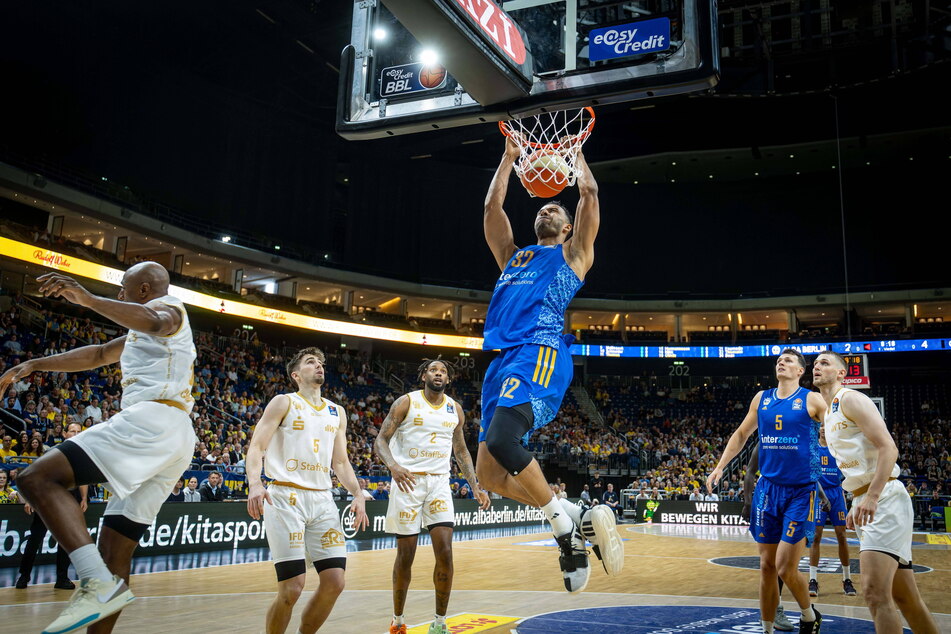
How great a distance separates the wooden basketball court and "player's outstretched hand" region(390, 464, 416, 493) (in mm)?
1259

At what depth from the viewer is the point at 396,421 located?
24.0 feet

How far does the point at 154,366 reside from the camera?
4395 mm

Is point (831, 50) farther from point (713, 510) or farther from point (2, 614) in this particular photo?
point (2, 614)

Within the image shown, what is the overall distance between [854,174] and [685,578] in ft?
118

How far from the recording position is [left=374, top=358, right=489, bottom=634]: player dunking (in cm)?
670

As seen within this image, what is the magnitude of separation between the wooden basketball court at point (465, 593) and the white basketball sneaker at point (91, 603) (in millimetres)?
3169

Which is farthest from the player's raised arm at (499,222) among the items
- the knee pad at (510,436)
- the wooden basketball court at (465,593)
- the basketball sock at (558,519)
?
the wooden basketball court at (465,593)

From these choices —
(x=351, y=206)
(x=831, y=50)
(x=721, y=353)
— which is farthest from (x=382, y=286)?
(x=831, y=50)

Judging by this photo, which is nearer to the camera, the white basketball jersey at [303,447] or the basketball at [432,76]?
the white basketball jersey at [303,447]

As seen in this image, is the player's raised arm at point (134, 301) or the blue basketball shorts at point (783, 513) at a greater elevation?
the player's raised arm at point (134, 301)

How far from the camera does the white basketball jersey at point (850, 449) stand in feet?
17.6

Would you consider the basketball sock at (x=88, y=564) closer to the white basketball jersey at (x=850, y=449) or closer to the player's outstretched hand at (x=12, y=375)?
the player's outstretched hand at (x=12, y=375)

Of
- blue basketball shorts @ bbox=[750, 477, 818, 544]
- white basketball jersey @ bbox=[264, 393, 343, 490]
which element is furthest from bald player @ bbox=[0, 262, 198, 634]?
blue basketball shorts @ bbox=[750, 477, 818, 544]

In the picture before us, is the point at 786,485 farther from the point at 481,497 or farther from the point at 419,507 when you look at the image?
the point at 419,507
